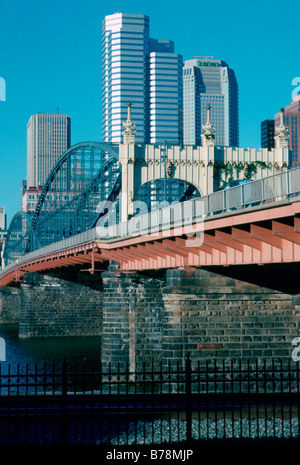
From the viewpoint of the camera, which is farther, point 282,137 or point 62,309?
point 62,309

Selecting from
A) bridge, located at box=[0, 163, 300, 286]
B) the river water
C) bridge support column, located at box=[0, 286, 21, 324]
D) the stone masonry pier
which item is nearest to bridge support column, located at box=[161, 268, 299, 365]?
the stone masonry pier

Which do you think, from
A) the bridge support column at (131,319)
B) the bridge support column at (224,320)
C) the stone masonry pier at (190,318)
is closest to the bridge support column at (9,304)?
the stone masonry pier at (190,318)

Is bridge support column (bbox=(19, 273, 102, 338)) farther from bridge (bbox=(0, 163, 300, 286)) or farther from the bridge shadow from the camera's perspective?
the bridge shadow

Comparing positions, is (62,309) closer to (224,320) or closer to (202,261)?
(224,320)

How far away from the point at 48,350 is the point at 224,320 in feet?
125

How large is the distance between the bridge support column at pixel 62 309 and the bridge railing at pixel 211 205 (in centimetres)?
3542

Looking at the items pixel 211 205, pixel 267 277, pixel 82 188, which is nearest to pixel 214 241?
pixel 211 205

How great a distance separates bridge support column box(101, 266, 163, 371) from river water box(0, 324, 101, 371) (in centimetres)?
432

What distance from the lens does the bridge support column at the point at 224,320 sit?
33750 millimetres

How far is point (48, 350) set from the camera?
69.6 m

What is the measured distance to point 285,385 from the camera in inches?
1305
